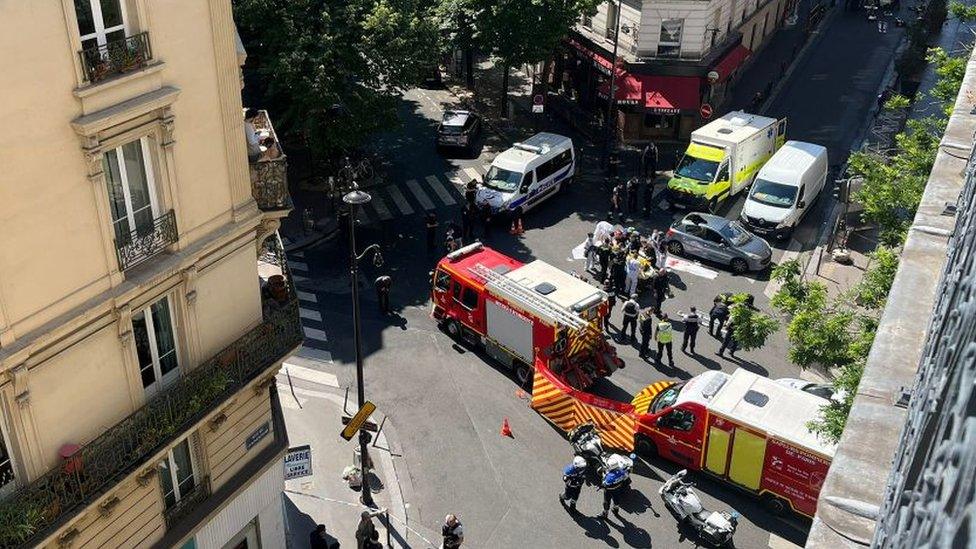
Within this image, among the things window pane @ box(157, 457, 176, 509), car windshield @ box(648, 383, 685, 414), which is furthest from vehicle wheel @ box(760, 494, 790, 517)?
window pane @ box(157, 457, 176, 509)

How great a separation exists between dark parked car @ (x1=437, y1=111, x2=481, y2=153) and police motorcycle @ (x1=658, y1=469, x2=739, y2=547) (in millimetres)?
22855

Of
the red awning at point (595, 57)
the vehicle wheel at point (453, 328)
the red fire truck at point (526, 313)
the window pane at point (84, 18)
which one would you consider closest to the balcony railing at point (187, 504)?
the window pane at point (84, 18)

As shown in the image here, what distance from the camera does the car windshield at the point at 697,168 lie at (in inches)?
1492

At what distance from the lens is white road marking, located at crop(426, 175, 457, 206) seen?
3894cm

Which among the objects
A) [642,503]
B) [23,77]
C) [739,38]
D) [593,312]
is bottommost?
[642,503]

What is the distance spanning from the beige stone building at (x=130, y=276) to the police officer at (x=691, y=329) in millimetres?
13864

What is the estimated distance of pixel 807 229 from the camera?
37.4m

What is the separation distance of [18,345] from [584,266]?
23202mm

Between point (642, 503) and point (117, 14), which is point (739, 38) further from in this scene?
point (117, 14)

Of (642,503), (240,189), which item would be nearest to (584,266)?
(642,503)

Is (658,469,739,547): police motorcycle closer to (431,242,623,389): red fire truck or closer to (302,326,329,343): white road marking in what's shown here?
(431,242,623,389): red fire truck

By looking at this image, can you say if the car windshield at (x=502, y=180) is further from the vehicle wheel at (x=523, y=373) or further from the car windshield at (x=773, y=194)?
the vehicle wheel at (x=523, y=373)

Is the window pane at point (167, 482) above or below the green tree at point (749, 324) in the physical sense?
below

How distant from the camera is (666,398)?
25016 mm
